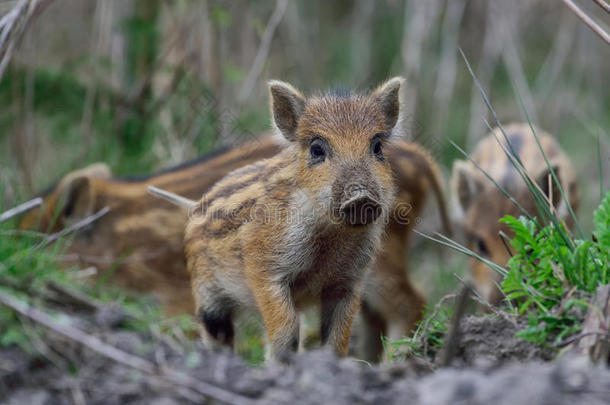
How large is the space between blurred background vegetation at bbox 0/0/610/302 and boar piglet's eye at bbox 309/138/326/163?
7.88ft

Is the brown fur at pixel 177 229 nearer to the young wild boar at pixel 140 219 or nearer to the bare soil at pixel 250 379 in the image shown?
the young wild boar at pixel 140 219

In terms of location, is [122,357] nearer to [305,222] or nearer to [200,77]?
[305,222]

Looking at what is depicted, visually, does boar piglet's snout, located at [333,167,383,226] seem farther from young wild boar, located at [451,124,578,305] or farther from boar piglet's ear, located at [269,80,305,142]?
young wild boar, located at [451,124,578,305]

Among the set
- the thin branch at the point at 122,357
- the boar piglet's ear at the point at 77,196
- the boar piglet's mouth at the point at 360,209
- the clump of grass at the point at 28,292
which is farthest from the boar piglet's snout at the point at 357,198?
the boar piglet's ear at the point at 77,196

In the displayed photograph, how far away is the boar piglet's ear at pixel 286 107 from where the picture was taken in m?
3.65

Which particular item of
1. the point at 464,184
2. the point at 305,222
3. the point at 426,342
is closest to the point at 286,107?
the point at 305,222

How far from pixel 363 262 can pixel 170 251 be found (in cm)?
281

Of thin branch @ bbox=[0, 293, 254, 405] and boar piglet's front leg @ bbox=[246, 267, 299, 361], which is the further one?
boar piglet's front leg @ bbox=[246, 267, 299, 361]

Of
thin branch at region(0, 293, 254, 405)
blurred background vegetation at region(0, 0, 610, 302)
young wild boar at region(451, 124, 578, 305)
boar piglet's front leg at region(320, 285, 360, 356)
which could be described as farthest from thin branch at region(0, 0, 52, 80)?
young wild boar at region(451, 124, 578, 305)

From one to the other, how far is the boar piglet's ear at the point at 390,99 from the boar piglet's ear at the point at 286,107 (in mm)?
357

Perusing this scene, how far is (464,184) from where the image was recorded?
19.2 ft

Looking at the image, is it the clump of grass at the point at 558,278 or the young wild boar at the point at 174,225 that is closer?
the clump of grass at the point at 558,278

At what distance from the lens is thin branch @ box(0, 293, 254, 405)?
6.99 feet

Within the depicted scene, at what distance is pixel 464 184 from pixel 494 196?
351 millimetres
